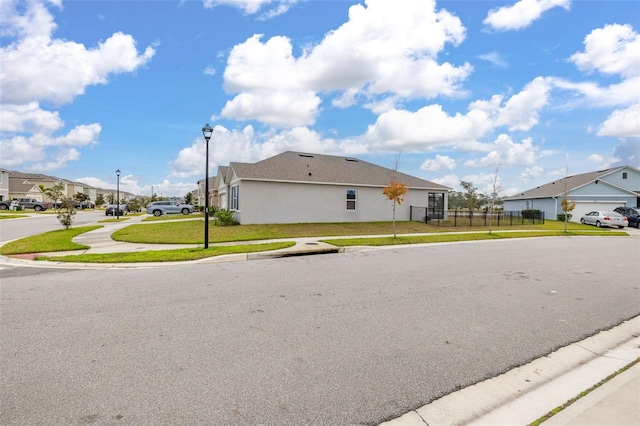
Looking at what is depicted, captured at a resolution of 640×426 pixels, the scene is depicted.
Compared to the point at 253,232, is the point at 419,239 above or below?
below

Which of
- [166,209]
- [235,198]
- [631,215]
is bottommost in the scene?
[631,215]

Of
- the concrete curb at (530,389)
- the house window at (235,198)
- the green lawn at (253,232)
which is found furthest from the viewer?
the house window at (235,198)

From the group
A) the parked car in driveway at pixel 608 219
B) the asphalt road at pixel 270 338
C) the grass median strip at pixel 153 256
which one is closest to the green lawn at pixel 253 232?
the grass median strip at pixel 153 256

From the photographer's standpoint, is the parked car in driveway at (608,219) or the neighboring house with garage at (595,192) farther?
the neighboring house with garage at (595,192)

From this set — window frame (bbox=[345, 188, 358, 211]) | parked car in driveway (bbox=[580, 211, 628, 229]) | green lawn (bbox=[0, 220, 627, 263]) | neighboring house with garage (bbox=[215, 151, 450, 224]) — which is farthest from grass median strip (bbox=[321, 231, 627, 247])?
parked car in driveway (bbox=[580, 211, 628, 229])

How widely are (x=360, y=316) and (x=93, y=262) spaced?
874cm

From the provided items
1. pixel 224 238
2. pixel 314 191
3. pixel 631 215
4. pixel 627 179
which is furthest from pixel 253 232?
pixel 627 179

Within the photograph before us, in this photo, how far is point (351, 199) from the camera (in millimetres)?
24938

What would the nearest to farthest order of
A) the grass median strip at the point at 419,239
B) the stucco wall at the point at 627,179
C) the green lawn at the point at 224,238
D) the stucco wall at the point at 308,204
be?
the green lawn at the point at 224,238, the grass median strip at the point at 419,239, the stucco wall at the point at 308,204, the stucco wall at the point at 627,179

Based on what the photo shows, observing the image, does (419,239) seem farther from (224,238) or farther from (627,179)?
(627,179)

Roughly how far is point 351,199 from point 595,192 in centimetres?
2827

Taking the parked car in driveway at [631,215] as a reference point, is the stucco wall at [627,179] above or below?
above

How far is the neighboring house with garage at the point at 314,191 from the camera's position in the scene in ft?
72.2

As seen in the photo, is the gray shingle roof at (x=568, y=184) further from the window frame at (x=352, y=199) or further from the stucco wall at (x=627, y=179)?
the window frame at (x=352, y=199)
